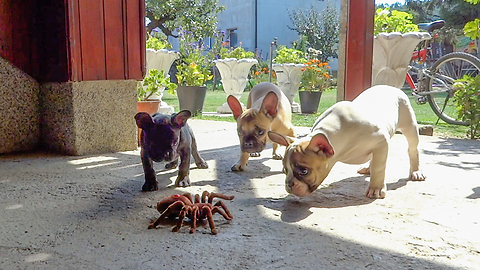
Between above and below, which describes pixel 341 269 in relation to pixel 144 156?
below

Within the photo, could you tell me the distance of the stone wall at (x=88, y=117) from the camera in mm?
4512

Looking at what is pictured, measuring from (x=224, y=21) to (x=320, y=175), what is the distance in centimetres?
2395

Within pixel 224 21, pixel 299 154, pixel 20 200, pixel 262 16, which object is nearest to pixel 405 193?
pixel 299 154

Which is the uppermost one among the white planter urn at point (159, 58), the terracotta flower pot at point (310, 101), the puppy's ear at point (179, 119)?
the white planter urn at point (159, 58)

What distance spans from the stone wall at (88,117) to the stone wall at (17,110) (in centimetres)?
10

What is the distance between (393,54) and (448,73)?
7.36 ft

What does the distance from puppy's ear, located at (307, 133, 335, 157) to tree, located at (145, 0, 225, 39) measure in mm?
20279

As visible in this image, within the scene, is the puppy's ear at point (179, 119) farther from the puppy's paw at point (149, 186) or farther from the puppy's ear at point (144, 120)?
the puppy's paw at point (149, 186)

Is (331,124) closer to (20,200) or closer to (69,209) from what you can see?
(69,209)

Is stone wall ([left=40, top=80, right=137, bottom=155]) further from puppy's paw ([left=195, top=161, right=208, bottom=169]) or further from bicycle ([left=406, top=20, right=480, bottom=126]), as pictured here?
bicycle ([left=406, top=20, right=480, bottom=126])

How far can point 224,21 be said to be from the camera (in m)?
25.7

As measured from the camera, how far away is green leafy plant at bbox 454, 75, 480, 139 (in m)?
5.72

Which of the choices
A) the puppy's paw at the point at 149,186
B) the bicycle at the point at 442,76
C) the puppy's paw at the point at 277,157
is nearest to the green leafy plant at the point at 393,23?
the bicycle at the point at 442,76

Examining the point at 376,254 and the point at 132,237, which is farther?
the point at 132,237
